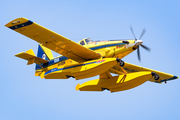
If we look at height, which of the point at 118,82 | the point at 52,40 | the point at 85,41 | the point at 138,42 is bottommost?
the point at 118,82

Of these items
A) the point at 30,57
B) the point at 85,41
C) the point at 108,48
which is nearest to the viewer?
the point at 108,48

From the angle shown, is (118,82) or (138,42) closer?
(138,42)

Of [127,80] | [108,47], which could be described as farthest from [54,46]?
[127,80]

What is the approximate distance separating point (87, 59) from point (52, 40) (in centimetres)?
333

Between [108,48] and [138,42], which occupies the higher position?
[138,42]

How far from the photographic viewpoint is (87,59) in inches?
898

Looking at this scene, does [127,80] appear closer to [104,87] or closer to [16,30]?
[104,87]

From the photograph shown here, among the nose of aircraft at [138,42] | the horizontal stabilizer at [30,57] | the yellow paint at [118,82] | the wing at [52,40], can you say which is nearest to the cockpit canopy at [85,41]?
the wing at [52,40]

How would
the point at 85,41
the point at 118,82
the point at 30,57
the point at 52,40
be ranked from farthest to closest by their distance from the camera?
the point at 30,57
the point at 85,41
the point at 118,82
the point at 52,40

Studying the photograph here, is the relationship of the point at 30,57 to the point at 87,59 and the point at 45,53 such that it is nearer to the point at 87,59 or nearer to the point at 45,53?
the point at 45,53

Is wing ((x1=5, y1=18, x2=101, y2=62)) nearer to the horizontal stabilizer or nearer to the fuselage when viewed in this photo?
the fuselage

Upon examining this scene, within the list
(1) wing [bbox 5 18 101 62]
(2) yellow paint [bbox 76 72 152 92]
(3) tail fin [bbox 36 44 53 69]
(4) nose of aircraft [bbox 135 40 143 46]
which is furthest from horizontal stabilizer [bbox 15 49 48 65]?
→ (4) nose of aircraft [bbox 135 40 143 46]

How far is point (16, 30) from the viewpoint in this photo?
1994cm

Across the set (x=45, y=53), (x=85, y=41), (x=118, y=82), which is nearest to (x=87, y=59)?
(x=85, y=41)
